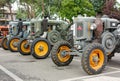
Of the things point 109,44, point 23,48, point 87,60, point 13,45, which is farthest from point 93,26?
point 13,45

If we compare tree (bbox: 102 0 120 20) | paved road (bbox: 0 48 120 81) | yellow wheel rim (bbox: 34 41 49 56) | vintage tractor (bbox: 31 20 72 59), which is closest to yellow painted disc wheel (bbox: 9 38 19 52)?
vintage tractor (bbox: 31 20 72 59)

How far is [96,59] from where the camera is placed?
911 cm

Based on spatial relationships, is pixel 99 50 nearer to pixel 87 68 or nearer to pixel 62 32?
pixel 87 68

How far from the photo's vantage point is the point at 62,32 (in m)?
14.4

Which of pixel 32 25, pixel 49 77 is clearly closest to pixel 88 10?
pixel 32 25

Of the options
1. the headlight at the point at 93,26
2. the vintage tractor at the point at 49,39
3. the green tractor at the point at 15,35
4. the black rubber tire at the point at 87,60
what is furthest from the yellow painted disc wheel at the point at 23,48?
the black rubber tire at the point at 87,60

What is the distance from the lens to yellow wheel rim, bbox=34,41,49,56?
516 inches

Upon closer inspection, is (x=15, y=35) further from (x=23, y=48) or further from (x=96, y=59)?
(x=96, y=59)

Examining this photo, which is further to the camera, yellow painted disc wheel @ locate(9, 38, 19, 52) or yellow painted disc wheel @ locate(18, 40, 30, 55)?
yellow painted disc wheel @ locate(9, 38, 19, 52)

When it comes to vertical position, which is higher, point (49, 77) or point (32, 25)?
point (32, 25)

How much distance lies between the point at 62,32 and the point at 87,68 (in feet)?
19.1

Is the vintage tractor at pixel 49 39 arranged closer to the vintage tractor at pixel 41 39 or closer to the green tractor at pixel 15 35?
the vintage tractor at pixel 41 39

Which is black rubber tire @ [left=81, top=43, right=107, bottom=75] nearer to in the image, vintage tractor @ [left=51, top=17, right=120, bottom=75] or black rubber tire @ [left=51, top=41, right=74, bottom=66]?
vintage tractor @ [left=51, top=17, right=120, bottom=75]

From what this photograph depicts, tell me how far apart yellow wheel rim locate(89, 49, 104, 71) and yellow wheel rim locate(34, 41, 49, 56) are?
4.35 metres
